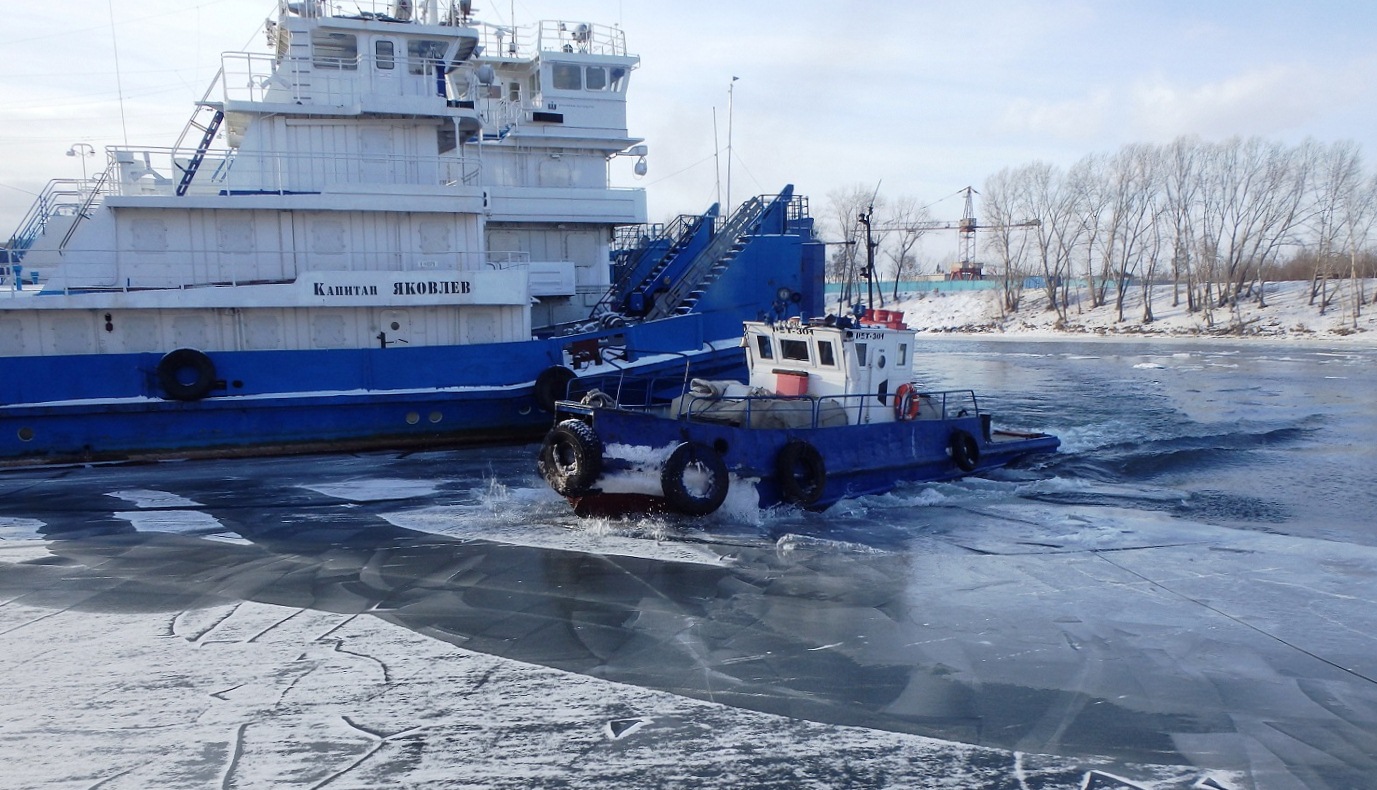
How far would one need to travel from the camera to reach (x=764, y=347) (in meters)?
12.9

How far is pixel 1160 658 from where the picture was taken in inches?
262

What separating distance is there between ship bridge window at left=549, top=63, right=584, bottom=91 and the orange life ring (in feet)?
38.5

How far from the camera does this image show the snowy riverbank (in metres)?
42.7

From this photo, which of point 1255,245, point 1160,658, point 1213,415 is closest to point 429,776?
point 1160,658

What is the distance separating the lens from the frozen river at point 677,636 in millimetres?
5145

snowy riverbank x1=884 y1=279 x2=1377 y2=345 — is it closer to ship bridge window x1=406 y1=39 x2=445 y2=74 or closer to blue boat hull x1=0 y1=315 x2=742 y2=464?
ship bridge window x1=406 y1=39 x2=445 y2=74

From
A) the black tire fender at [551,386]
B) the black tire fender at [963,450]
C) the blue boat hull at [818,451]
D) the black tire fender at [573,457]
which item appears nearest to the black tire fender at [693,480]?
the blue boat hull at [818,451]

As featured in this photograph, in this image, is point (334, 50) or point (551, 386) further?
point (334, 50)

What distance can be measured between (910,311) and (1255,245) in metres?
21.6

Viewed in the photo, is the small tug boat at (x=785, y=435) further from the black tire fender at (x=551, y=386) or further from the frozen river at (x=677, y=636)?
the black tire fender at (x=551, y=386)

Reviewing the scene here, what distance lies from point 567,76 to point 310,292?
8.94 meters

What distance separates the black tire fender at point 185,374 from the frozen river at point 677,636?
1355mm

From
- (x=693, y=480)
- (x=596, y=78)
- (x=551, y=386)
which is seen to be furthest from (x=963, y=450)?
(x=596, y=78)

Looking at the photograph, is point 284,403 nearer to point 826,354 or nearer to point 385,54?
point 385,54
